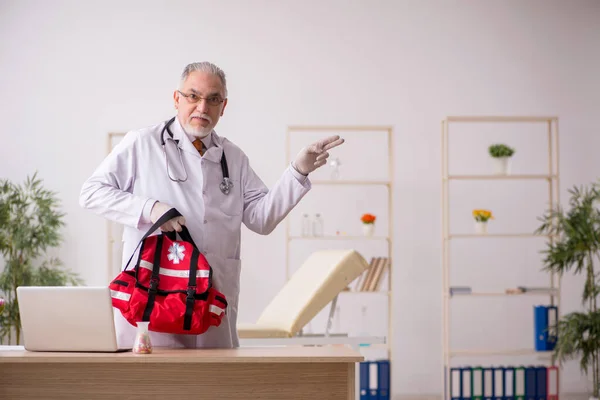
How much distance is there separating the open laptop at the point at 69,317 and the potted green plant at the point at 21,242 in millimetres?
3392

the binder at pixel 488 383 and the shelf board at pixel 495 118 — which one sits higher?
the shelf board at pixel 495 118

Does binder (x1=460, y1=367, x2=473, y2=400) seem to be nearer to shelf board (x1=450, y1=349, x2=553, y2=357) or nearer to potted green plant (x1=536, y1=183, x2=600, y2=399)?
shelf board (x1=450, y1=349, x2=553, y2=357)

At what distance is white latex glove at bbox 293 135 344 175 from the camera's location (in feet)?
7.60

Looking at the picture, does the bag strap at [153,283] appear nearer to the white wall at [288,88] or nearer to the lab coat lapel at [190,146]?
the lab coat lapel at [190,146]

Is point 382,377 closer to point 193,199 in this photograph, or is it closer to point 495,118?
point 495,118

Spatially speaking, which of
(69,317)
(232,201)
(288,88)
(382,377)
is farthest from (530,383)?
(69,317)

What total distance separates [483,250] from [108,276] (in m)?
2.69

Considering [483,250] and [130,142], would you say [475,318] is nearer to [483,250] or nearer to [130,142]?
[483,250]

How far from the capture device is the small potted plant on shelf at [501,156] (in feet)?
17.7

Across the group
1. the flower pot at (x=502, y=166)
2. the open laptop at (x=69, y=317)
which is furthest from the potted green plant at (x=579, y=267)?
the open laptop at (x=69, y=317)

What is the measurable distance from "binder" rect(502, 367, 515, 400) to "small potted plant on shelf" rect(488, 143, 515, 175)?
4.37 feet

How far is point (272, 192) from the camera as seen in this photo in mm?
2484

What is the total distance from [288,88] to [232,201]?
3466 mm

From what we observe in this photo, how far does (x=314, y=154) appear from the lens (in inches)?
92.4
